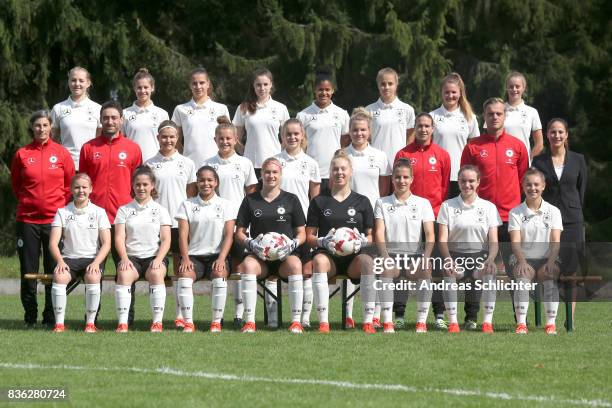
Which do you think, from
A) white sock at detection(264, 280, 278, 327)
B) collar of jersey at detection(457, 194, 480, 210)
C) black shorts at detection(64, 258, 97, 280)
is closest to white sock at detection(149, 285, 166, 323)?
black shorts at detection(64, 258, 97, 280)

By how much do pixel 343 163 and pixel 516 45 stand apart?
18564 mm

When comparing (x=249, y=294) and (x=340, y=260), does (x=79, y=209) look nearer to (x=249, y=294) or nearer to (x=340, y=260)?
(x=249, y=294)

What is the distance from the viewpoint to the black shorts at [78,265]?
40.6 feet

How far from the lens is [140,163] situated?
13.0 meters

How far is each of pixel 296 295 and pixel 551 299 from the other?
231 centimetres

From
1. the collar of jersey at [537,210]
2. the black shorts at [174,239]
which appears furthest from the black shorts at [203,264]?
the collar of jersey at [537,210]

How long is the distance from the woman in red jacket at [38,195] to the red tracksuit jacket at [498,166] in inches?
154

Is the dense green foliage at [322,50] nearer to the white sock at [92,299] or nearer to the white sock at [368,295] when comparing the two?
the white sock at [92,299]

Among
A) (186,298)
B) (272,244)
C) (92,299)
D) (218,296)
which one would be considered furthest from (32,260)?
(272,244)

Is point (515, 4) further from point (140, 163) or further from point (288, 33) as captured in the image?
point (140, 163)

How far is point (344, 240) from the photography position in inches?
475

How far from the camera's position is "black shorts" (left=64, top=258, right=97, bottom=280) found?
12367 mm

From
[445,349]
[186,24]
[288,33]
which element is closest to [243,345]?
[445,349]

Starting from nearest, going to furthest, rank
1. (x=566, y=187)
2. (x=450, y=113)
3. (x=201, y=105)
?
(x=566, y=187), (x=450, y=113), (x=201, y=105)
